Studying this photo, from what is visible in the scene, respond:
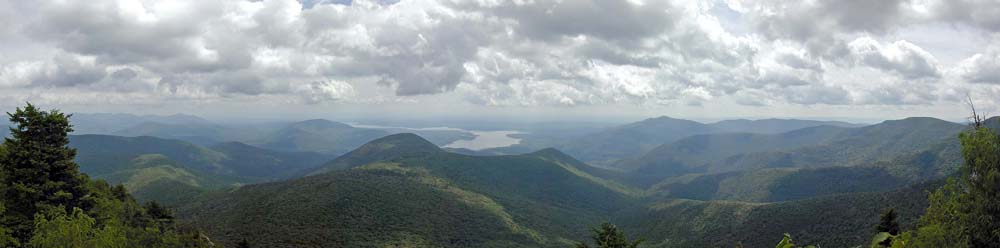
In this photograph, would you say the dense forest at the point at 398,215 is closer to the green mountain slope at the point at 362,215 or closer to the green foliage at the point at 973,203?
the green foliage at the point at 973,203

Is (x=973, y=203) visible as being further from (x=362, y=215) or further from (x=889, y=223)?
(x=362, y=215)

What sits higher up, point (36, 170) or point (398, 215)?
point (36, 170)

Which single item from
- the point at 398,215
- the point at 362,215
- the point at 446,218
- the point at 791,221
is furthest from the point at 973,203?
the point at 446,218

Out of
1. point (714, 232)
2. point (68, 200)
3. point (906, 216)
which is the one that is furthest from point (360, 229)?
point (906, 216)

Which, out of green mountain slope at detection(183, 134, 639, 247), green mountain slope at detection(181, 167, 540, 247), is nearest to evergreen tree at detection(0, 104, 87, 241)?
green mountain slope at detection(181, 167, 540, 247)

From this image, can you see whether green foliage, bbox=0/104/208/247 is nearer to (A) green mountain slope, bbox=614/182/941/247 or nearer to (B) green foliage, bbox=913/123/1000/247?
(B) green foliage, bbox=913/123/1000/247

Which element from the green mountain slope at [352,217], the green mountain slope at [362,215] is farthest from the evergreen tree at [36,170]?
the green mountain slope at [362,215]

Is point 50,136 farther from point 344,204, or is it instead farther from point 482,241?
point 482,241

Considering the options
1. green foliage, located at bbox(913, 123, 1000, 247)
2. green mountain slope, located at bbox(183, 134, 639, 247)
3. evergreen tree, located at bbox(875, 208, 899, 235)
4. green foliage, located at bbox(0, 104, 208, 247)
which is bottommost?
green mountain slope, located at bbox(183, 134, 639, 247)
